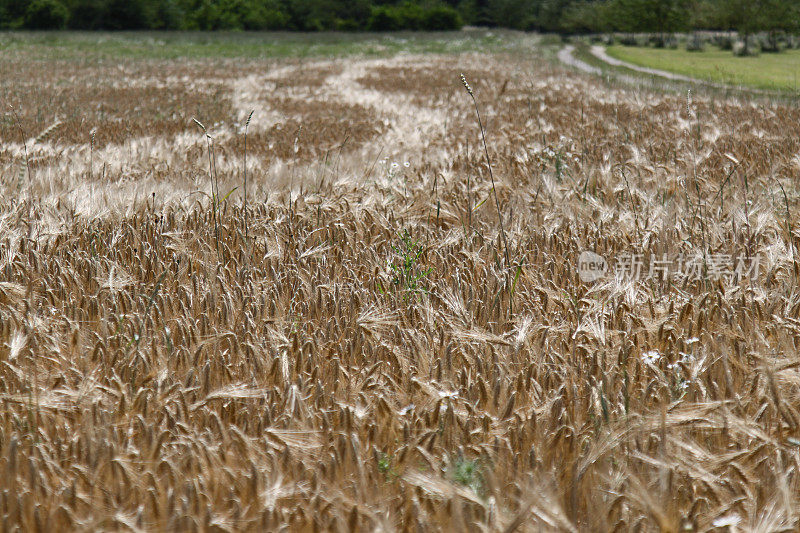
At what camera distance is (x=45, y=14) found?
73.1 metres

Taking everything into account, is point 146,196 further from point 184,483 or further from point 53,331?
point 184,483

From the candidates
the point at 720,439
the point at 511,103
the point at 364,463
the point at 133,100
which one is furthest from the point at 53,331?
the point at 133,100

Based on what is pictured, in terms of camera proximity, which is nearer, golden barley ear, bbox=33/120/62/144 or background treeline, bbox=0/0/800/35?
golden barley ear, bbox=33/120/62/144

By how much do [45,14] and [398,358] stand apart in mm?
84705

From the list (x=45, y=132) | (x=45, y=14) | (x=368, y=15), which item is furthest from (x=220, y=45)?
(x=368, y=15)

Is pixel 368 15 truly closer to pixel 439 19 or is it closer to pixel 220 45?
pixel 439 19

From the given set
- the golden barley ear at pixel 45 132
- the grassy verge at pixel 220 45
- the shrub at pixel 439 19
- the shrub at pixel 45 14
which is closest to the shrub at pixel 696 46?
Answer: the grassy verge at pixel 220 45

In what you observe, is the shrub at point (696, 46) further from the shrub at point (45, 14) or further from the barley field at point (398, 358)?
the shrub at point (45, 14)

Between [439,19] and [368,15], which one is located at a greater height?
[368,15]

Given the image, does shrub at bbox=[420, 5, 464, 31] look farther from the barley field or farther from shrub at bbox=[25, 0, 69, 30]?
the barley field

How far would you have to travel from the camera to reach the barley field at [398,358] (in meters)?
1.44

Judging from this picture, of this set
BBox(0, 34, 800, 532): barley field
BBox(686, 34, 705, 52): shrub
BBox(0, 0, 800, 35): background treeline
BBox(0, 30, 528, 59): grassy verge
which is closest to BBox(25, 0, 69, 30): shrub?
BBox(0, 0, 800, 35): background treeline

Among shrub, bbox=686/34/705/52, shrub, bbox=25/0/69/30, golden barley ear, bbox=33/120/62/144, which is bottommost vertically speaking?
golden barley ear, bbox=33/120/62/144

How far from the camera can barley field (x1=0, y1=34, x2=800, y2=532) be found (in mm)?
1444
